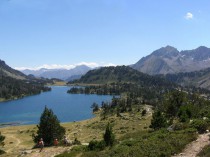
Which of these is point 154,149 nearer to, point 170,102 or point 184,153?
point 184,153

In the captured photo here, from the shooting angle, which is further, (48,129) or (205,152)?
(48,129)

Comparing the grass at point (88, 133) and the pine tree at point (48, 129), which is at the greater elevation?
the pine tree at point (48, 129)

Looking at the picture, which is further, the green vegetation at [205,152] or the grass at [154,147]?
the grass at [154,147]

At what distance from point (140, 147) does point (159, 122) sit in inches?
1730

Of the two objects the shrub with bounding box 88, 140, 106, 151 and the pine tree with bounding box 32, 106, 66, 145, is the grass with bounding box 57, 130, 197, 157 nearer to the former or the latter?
the shrub with bounding box 88, 140, 106, 151

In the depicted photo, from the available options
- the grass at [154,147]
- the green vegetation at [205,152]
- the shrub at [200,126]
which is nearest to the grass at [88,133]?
the shrub at [200,126]

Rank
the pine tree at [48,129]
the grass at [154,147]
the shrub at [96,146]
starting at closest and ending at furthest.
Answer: the grass at [154,147], the shrub at [96,146], the pine tree at [48,129]

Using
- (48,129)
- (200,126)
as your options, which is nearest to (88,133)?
(48,129)

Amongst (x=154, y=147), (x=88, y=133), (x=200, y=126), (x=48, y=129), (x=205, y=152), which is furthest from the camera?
(x=88, y=133)

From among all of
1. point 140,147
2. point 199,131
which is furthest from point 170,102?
point 140,147

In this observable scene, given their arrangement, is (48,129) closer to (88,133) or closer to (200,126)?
(88,133)

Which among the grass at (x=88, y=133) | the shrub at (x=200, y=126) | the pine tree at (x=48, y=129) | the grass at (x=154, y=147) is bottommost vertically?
the grass at (x=88, y=133)

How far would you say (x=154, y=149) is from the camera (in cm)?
3372

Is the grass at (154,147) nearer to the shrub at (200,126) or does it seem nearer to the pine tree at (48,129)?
the shrub at (200,126)
